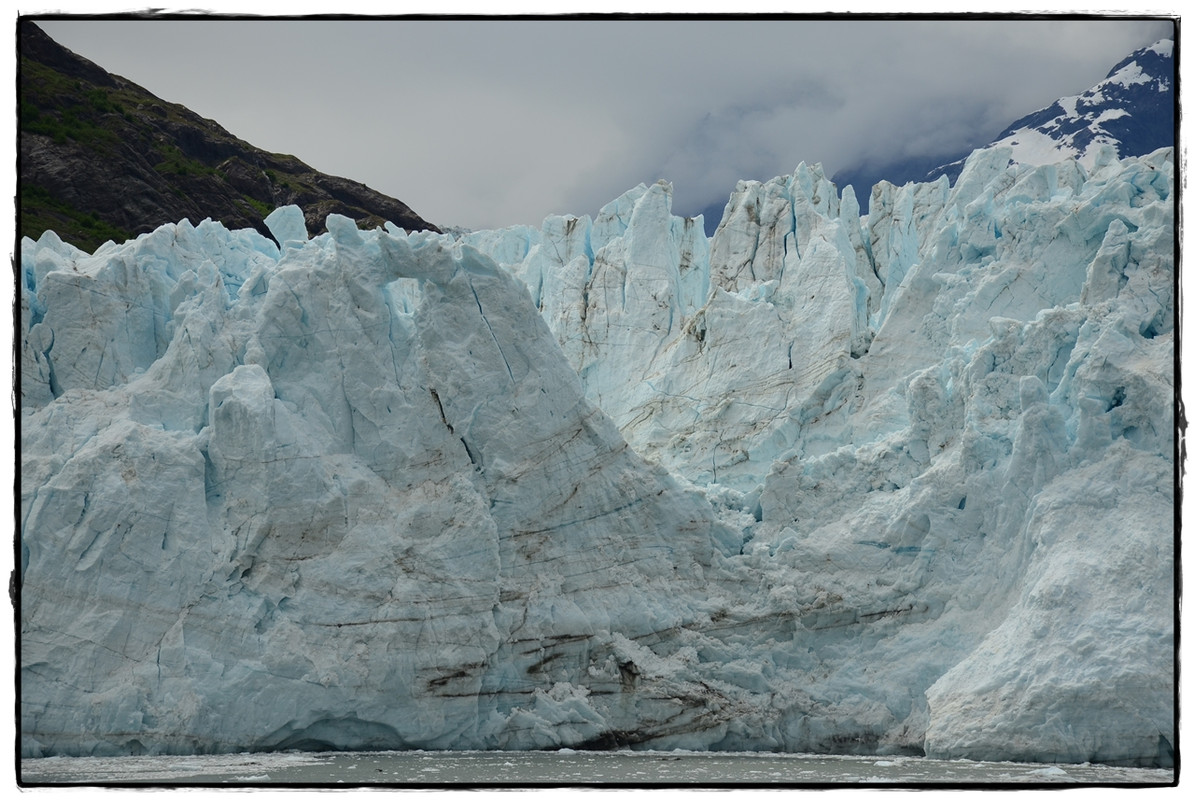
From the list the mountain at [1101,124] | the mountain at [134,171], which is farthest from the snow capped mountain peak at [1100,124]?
the mountain at [134,171]

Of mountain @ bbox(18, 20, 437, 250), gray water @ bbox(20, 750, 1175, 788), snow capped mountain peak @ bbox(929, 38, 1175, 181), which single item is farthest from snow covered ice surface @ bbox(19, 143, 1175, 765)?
mountain @ bbox(18, 20, 437, 250)

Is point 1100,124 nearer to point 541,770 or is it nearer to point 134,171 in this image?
point 541,770

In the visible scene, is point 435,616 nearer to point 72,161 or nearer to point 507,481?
point 507,481

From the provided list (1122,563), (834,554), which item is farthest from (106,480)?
(1122,563)

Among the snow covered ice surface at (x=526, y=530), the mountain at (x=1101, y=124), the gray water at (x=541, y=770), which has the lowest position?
the gray water at (x=541, y=770)

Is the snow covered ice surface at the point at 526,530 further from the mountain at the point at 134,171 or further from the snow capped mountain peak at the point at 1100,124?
the mountain at the point at 134,171

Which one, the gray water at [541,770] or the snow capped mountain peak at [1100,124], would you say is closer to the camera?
the gray water at [541,770]

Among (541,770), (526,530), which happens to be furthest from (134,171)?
(541,770)
